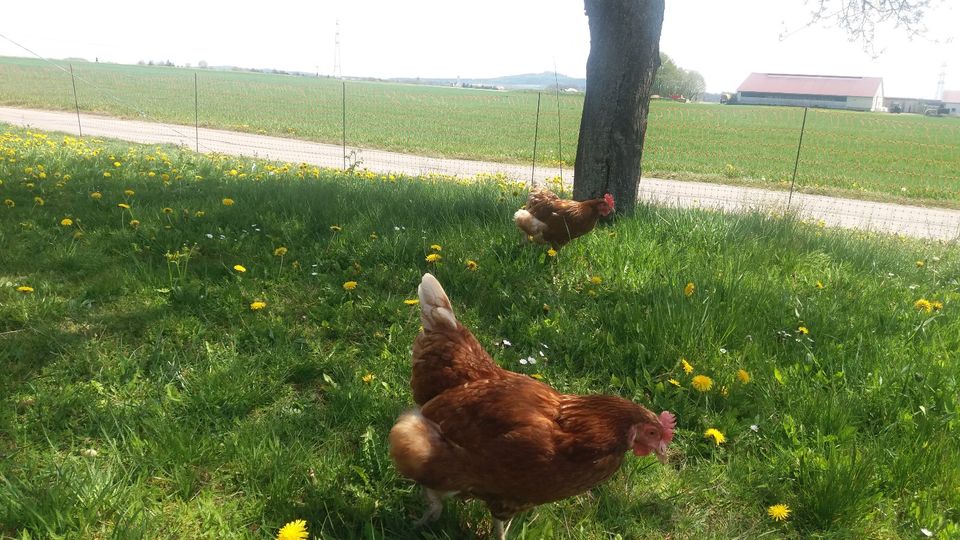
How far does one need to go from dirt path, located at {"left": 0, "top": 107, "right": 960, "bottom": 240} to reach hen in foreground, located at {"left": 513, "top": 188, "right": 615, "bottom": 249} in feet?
17.2

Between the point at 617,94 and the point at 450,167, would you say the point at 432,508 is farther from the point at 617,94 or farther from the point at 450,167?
the point at 450,167

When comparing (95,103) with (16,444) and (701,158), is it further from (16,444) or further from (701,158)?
(16,444)

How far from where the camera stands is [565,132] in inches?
1063

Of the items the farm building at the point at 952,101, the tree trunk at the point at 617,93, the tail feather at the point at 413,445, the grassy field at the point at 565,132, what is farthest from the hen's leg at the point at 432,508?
the farm building at the point at 952,101

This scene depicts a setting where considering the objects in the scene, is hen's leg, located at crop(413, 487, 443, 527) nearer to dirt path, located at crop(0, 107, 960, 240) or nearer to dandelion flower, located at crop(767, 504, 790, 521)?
dandelion flower, located at crop(767, 504, 790, 521)

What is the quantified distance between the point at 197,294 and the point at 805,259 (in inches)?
182

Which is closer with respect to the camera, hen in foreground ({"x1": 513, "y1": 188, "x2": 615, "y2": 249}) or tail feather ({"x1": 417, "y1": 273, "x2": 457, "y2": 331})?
tail feather ({"x1": 417, "y1": 273, "x2": 457, "y2": 331})

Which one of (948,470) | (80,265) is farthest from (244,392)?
(948,470)

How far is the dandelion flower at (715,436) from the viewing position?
8.08ft

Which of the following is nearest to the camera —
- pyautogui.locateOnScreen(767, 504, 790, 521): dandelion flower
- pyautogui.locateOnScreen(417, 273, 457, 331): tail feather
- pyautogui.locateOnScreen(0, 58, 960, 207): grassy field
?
pyautogui.locateOnScreen(767, 504, 790, 521): dandelion flower

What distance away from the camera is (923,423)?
2.54m

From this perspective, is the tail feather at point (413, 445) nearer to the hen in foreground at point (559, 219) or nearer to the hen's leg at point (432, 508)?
the hen's leg at point (432, 508)

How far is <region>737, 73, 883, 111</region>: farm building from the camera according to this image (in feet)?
275

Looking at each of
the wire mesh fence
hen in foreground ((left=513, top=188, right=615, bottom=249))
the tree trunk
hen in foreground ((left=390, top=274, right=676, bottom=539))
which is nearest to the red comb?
hen in foreground ((left=390, top=274, right=676, bottom=539))
